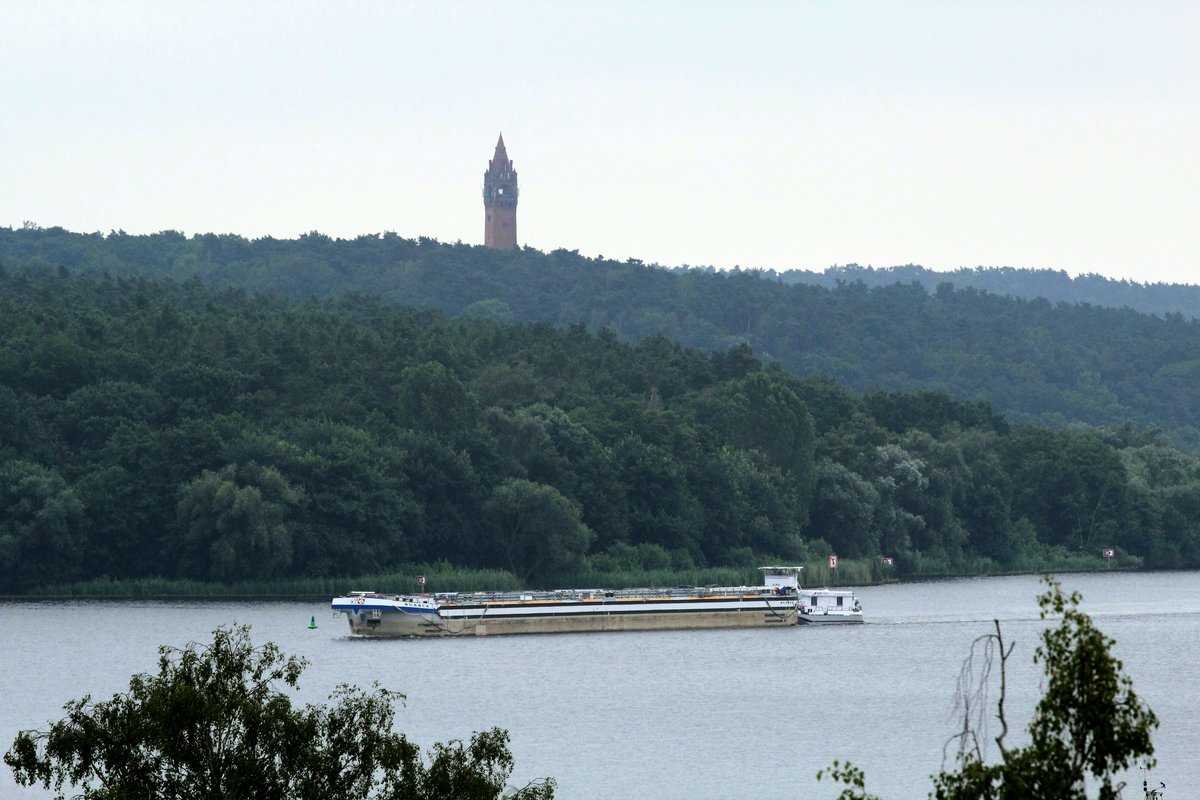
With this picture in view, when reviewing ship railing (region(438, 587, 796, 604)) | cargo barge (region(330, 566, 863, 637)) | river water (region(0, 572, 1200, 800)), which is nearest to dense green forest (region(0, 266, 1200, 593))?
river water (region(0, 572, 1200, 800))

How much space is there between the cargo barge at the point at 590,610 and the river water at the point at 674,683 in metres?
1.48

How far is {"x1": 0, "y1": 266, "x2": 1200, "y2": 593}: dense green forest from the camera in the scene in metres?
106

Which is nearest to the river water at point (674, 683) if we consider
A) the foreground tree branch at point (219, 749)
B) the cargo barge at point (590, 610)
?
the cargo barge at point (590, 610)

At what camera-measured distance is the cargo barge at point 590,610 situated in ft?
291

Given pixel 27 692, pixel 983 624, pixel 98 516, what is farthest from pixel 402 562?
pixel 27 692

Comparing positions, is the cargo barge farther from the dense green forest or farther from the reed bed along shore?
the dense green forest

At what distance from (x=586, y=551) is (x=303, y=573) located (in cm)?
1655

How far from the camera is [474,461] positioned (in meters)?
118

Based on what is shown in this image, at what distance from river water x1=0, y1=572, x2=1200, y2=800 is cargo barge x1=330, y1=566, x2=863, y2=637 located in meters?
1.48

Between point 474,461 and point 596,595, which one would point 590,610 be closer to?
point 596,595

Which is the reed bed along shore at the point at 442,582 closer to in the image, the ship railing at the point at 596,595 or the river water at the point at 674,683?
the river water at the point at 674,683

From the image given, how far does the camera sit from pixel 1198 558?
14962cm

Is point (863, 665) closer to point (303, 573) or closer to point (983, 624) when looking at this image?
point (983, 624)

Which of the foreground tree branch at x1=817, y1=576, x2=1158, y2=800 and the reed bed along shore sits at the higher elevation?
the reed bed along shore
